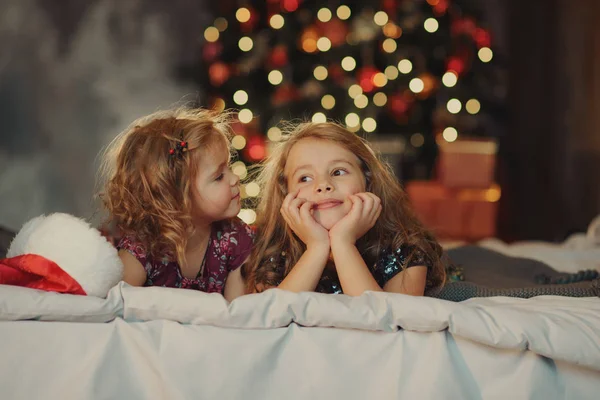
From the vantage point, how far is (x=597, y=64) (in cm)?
459

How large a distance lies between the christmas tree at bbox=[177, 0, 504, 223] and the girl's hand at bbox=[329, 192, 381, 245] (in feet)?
9.83

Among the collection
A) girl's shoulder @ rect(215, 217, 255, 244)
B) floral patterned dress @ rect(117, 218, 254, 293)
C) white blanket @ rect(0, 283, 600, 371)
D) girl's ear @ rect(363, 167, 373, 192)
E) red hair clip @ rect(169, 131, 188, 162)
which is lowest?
floral patterned dress @ rect(117, 218, 254, 293)

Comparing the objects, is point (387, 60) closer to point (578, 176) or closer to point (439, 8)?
point (439, 8)

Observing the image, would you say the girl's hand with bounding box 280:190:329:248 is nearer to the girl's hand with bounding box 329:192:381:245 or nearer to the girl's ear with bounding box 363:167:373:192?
the girl's hand with bounding box 329:192:381:245

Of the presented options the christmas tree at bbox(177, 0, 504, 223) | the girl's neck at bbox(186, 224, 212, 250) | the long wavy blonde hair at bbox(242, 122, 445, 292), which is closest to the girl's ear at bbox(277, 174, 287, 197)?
the long wavy blonde hair at bbox(242, 122, 445, 292)

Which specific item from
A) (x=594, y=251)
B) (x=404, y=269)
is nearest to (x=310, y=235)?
(x=404, y=269)

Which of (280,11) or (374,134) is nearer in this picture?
(280,11)

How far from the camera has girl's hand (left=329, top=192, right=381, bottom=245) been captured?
5.24 ft

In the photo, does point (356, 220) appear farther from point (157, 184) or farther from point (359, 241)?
point (157, 184)

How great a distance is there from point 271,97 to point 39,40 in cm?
149

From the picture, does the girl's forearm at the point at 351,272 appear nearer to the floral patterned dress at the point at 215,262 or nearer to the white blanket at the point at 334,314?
the white blanket at the point at 334,314

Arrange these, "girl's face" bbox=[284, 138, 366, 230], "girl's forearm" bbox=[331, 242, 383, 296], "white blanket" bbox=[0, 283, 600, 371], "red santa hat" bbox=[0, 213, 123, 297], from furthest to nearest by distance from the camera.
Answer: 1. "girl's face" bbox=[284, 138, 366, 230]
2. "girl's forearm" bbox=[331, 242, 383, 296]
3. "red santa hat" bbox=[0, 213, 123, 297]
4. "white blanket" bbox=[0, 283, 600, 371]

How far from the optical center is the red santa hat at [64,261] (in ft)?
4.48

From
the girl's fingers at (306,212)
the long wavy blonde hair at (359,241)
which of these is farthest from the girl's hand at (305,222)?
the long wavy blonde hair at (359,241)
